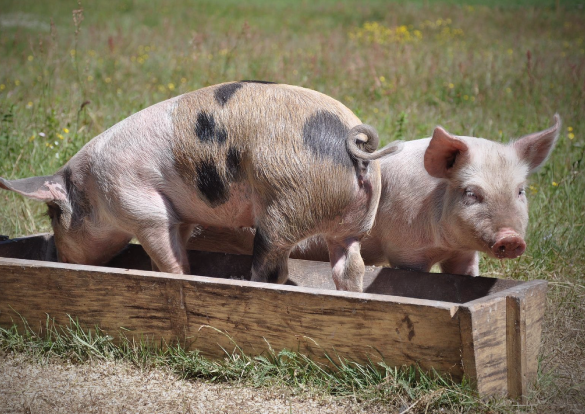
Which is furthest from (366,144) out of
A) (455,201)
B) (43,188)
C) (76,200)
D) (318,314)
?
(43,188)

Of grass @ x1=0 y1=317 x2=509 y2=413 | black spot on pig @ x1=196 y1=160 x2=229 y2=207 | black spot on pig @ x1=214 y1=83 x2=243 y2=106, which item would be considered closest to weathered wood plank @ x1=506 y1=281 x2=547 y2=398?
grass @ x1=0 y1=317 x2=509 y2=413

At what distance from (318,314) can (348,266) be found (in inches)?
24.6

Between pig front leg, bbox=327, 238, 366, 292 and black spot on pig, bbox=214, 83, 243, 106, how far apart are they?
0.97 metres

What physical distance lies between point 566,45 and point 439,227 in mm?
8276

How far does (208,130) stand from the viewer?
3529 millimetres

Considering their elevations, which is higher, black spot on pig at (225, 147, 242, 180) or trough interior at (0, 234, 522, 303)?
black spot on pig at (225, 147, 242, 180)

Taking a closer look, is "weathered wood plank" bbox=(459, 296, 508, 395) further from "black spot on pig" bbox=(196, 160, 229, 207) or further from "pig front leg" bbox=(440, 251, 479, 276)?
"black spot on pig" bbox=(196, 160, 229, 207)

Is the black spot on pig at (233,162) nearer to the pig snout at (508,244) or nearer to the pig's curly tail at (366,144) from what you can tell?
the pig's curly tail at (366,144)

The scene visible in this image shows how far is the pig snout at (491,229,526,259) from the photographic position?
314 cm

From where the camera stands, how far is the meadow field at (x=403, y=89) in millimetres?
3646

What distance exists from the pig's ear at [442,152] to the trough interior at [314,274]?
0.60 m

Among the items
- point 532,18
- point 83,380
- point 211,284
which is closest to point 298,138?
point 211,284

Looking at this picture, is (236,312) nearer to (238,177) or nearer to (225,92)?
(238,177)

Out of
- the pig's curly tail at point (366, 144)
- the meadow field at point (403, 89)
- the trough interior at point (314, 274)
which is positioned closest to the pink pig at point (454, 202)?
the trough interior at point (314, 274)
